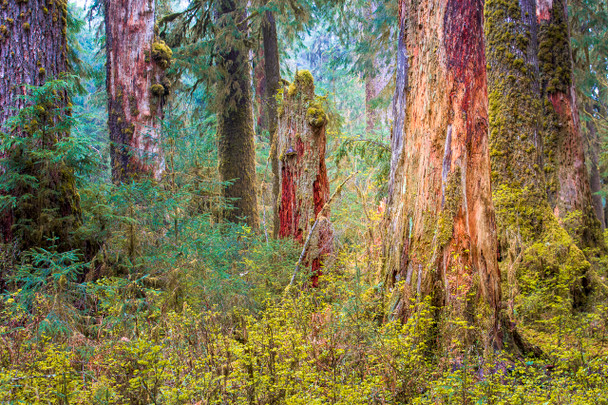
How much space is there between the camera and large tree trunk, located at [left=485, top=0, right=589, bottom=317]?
556 centimetres

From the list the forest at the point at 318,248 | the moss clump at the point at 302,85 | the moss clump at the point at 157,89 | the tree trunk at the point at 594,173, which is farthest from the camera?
the tree trunk at the point at 594,173

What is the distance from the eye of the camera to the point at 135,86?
7.19 metres

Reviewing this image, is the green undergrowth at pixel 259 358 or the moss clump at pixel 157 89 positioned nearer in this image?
the green undergrowth at pixel 259 358

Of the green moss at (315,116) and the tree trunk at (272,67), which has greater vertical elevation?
the tree trunk at (272,67)

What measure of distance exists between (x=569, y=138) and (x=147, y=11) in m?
6.95

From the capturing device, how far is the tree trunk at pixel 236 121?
35.0 feet

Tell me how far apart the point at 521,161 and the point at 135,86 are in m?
5.99

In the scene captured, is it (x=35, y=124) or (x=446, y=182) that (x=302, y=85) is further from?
(x=446, y=182)

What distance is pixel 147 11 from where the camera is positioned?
7.48 metres

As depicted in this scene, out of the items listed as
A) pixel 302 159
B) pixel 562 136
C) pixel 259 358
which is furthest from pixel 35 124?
pixel 562 136

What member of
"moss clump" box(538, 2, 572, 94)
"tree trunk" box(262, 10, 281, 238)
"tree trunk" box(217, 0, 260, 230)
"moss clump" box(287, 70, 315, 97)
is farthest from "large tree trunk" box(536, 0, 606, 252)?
"tree trunk" box(262, 10, 281, 238)

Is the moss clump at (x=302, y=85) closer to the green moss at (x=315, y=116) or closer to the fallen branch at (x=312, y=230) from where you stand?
the green moss at (x=315, y=116)

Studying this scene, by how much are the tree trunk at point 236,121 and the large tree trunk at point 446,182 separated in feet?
21.3

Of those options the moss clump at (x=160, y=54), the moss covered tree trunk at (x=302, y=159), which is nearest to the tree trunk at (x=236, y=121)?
Result: the moss covered tree trunk at (x=302, y=159)
